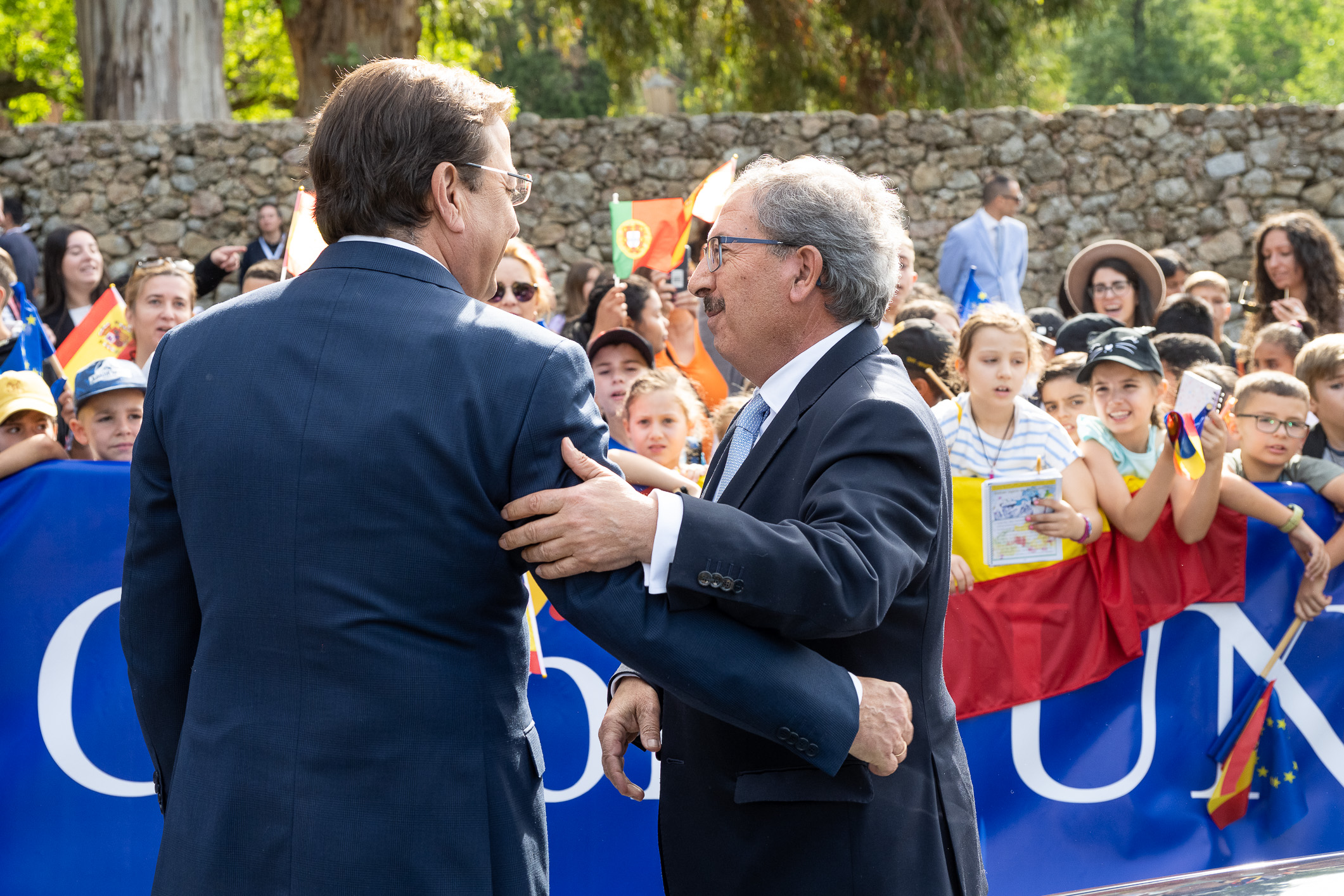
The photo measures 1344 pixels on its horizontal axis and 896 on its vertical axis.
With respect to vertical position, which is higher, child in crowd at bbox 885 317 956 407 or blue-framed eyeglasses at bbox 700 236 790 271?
blue-framed eyeglasses at bbox 700 236 790 271

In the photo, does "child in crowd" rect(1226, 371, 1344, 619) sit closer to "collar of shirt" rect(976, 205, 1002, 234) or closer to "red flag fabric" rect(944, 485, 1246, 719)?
"red flag fabric" rect(944, 485, 1246, 719)

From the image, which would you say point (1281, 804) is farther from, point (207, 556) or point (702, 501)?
point (207, 556)

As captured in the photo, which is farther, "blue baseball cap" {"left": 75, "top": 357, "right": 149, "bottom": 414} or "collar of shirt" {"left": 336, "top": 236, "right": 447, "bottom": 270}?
"blue baseball cap" {"left": 75, "top": 357, "right": 149, "bottom": 414}

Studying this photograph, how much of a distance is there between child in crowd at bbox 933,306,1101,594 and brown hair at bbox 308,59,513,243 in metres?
2.53

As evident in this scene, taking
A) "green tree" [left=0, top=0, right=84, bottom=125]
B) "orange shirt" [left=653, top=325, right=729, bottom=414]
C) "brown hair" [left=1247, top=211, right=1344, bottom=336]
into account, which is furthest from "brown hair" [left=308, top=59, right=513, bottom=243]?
"green tree" [left=0, top=0, right=84, bottom=125]

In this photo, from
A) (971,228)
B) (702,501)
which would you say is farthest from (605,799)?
(971,228)

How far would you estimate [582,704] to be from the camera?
359 centimetres

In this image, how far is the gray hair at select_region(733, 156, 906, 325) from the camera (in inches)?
86.8

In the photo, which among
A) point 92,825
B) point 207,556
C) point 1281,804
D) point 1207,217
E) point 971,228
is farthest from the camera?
point 1207,217

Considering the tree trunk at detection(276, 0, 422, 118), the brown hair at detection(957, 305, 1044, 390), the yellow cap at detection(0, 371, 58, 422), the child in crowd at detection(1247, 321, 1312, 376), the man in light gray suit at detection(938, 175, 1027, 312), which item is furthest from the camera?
the tree trunk at detection(276, 0, 422, 118)

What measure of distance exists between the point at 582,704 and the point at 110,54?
12.0 m

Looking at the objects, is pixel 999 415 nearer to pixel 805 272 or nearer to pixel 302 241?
pixel 805 272

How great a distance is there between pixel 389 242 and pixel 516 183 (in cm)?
27

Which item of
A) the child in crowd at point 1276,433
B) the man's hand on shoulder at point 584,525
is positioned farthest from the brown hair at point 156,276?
the child in crowd at point 1276,433
